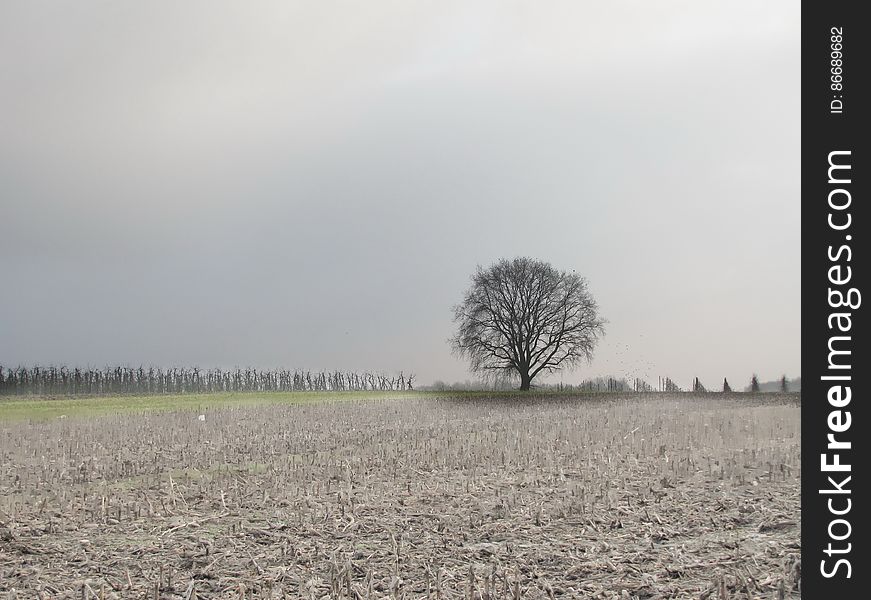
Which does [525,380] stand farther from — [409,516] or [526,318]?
[409,516]

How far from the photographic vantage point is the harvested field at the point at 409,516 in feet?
23.3

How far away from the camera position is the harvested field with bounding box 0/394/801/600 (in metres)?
7.11

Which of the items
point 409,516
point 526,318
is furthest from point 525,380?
point 409,516

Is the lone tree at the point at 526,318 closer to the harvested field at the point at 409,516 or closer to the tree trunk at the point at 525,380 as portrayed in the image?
the tree trunk at the point at 525,380

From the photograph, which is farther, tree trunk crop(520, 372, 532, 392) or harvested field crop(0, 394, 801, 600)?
tree trunk crop(520, 372, 532, 392)

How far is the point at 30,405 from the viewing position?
33.1 m

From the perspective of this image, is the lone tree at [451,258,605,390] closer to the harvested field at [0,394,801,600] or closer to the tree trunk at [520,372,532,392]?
the tree trunk at [520,372,532,392]

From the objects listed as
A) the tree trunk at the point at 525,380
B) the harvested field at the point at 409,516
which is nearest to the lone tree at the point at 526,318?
the tree trunk at the point at 525,380

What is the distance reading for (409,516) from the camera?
Result: 9555mm

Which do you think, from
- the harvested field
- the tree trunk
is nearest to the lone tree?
the tree trunk

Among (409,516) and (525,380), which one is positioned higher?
(409,516)
